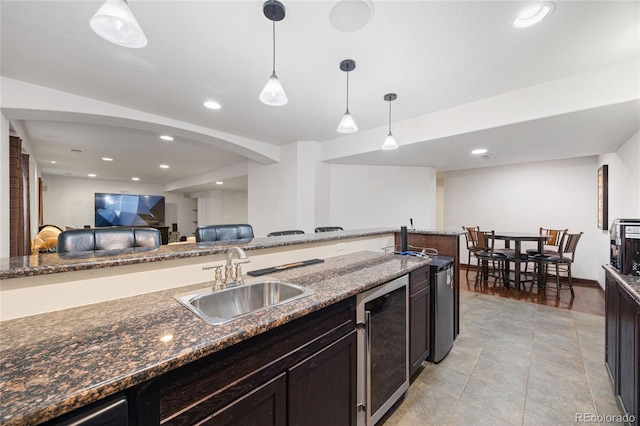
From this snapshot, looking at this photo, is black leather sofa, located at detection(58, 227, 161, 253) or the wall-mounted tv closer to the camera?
black leather sofa, located at detection(58, 227, 161, 253)

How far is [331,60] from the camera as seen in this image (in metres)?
2.03

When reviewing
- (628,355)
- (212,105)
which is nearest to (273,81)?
(212,105)

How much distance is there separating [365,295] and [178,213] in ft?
35.7

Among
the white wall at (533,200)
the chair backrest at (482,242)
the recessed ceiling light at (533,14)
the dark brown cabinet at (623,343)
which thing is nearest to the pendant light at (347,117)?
the recessed ceiling light at (533,14)

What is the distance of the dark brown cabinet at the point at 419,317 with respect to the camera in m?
1.83

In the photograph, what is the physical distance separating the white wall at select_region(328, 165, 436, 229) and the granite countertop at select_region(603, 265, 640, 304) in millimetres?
3397

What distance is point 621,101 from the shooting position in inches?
79.6

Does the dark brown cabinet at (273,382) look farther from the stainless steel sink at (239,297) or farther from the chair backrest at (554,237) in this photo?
the chair backrest at (554,237)

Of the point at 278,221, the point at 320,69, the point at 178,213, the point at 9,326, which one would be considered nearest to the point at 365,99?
the point at 320,69

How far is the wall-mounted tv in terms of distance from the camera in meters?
8.30

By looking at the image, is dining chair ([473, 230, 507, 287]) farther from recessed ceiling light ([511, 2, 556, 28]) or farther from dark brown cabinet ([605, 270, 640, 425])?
recessed ceiling light ([511, 2, 556, 28])

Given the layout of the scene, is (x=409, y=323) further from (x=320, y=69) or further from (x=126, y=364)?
(x=320, y=69)

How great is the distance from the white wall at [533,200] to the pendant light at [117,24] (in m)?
6.14

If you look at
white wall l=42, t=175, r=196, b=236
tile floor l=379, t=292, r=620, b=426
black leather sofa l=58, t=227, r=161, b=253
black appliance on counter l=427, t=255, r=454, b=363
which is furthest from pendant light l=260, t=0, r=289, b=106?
white wall l=42, t=175, r=196, b=236
